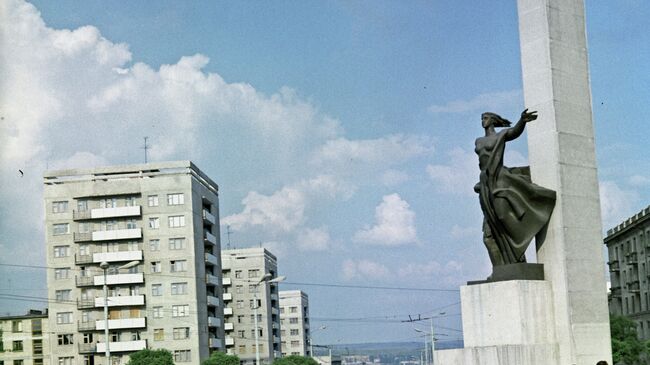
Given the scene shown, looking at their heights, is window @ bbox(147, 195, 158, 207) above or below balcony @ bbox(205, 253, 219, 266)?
above

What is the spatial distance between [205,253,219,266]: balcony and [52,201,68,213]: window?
1245 cm

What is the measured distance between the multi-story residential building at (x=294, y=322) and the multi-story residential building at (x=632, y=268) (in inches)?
2644

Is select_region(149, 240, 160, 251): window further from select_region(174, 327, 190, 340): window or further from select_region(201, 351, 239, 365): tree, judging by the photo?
select_region(201, 351, 239, 365): tree

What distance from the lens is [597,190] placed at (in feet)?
61.9

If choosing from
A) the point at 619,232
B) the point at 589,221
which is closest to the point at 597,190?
the point at 589,221

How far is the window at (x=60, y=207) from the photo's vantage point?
274 feet

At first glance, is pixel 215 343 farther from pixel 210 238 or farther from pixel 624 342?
pixel 624 342

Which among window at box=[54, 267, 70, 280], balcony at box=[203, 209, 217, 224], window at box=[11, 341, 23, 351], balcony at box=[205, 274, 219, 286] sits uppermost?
balcony at box=[203, 209, 217, 224]

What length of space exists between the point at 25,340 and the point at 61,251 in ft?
28.5

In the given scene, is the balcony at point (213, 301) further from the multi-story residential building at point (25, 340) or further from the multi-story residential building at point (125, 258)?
the multi-story residential building at point (25, 340)

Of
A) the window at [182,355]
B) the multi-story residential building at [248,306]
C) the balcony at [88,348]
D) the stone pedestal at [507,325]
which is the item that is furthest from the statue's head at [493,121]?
the multi-story residential building at [248,306]

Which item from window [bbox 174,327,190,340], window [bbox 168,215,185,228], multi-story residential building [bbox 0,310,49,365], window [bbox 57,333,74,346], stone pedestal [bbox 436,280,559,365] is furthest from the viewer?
multi-story residential building [bbox 0,310,49,365]

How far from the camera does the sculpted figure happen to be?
58.0 ft

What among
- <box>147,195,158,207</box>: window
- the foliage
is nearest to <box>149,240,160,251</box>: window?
<box>147,195,158,207</box>: window
